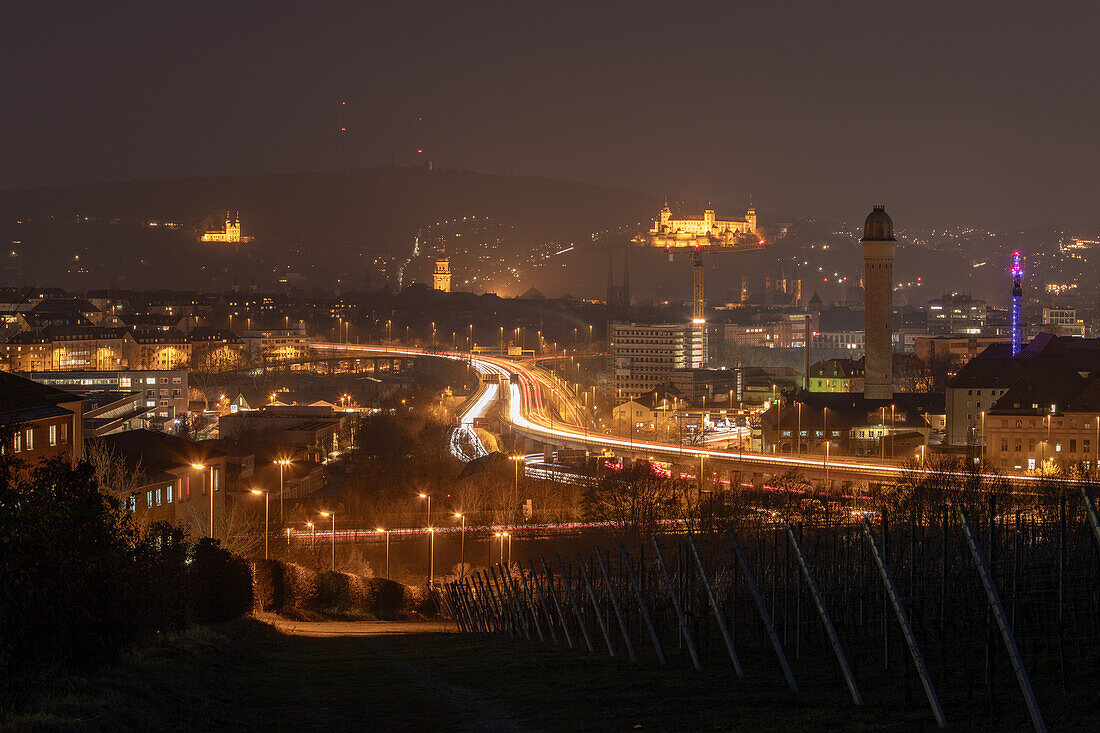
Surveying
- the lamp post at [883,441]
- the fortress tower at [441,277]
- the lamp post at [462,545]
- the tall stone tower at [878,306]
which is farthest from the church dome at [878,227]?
the fortress tower at [441,277]

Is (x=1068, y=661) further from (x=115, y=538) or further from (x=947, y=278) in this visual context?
(x=947, y=278)

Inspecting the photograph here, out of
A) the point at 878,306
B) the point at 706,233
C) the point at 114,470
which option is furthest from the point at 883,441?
the point at 706,233

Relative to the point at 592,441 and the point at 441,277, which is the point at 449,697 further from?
the point at 441,277

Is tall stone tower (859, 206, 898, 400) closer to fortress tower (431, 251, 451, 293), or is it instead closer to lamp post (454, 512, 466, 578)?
lamp post (454, 512, 466, 578)

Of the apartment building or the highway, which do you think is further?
the apartment building

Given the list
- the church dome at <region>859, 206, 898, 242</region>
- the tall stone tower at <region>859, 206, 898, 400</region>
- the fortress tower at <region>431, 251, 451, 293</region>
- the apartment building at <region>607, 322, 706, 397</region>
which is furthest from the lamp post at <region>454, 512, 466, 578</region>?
the fortress tower at <region>431, 251, 451, 293</region>

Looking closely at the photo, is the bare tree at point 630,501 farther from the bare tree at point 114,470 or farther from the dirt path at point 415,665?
the bare tree at point 114,470
